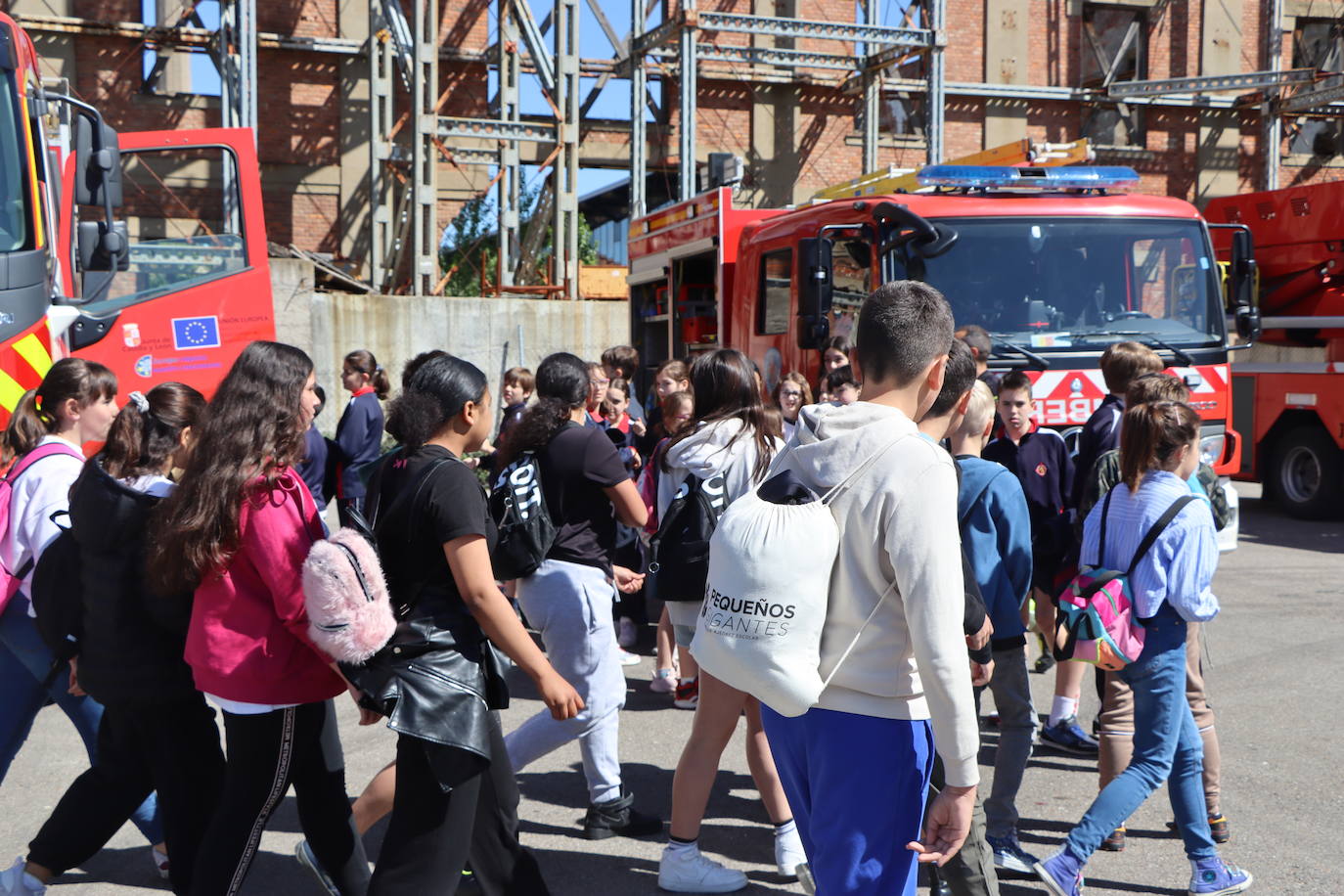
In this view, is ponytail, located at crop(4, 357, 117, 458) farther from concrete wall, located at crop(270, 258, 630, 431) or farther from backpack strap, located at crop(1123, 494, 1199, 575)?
concrete wall, located at crop(270, 258, 630, 431)

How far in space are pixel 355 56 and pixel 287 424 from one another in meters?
22.2

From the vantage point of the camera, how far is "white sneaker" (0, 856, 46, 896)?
387 cm

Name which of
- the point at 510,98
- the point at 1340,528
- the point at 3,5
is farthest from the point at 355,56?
the point at 1340,528

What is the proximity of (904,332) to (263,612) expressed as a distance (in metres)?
1.77

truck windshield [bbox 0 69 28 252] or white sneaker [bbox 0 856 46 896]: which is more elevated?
truck windshield [bbox 0 69 28 252]

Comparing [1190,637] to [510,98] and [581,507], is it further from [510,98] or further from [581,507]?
[510,98]

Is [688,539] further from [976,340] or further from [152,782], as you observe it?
[976,340]

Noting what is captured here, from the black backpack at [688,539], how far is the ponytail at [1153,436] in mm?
1369

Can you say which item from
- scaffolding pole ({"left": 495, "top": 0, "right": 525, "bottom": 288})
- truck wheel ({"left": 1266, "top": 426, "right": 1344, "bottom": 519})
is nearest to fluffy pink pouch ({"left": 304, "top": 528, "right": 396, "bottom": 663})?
truck wheel ({"left": 1266, "top": 426, "right": 1344, "bottom": 519})

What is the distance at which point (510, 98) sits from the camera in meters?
21.7

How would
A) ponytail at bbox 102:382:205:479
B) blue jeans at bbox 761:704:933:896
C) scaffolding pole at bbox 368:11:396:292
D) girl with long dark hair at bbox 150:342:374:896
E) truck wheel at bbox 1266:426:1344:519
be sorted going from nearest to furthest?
blue jeans at bbox 761:704:933:896 < girl with long dark hair at bbox 150:342:374:896 < ponytail at bbox 102:382:205:479 < truck wheel at bbox 1266:426:1344:519 < scaffolding pole at bbox 368:11:396:292

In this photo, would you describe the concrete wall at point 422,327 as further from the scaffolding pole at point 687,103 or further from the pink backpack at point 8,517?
the pink backpack at point 8,517

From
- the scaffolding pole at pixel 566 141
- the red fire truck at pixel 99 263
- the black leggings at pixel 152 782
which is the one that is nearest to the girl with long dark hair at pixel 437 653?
the black leggings at pixel 152 782

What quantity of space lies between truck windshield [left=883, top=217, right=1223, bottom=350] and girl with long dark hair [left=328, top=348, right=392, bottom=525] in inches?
139
